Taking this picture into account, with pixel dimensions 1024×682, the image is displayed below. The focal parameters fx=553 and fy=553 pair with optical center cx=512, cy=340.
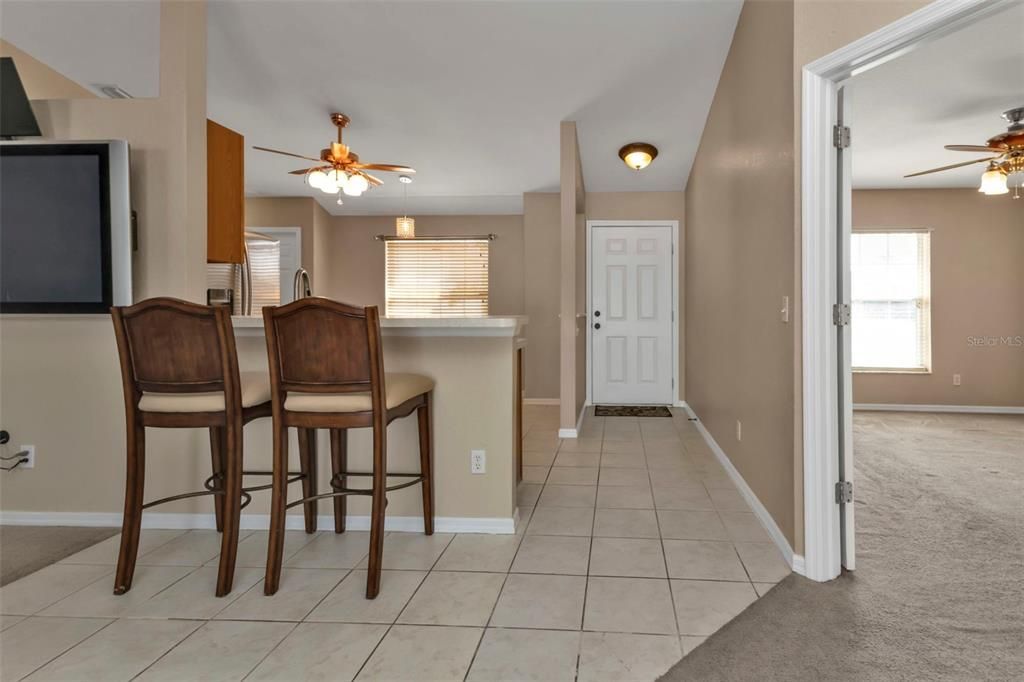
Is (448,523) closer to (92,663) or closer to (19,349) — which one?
(92,663)

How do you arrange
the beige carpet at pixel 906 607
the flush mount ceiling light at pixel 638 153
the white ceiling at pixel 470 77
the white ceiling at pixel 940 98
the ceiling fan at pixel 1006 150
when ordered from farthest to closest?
the flush mount ceiling light at pixel 638 153, the ceiling fan at pixel 1006 150, the white ceiling at pixel 940 98, the white ceiling at pixel 470 77, the beige carpet at pixel 906 607

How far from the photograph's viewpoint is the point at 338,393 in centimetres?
195

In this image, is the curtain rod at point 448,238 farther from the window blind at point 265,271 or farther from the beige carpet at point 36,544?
the beige carpet at point 36,544

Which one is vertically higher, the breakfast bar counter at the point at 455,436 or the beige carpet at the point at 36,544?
the breakfast bar counter at the point at 455,436

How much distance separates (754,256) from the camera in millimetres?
2779

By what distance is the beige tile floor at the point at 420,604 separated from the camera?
1525mm

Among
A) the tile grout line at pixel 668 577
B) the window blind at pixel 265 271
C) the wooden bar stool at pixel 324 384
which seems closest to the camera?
the tile grout line at pixel 668 577

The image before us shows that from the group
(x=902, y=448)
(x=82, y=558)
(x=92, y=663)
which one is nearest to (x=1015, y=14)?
(x=902, y=448)

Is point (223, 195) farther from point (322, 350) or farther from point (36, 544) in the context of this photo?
point (36, 544)

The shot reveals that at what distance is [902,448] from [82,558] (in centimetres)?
508

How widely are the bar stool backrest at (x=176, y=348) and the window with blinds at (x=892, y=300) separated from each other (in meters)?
6.26

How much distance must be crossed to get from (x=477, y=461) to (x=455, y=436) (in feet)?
0.50

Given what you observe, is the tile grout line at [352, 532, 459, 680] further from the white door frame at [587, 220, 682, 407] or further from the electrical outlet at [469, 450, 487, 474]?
the white door frame at [587, 220, 682, 407]

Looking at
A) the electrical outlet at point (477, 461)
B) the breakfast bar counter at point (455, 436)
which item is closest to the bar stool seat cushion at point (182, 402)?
the breakfast bar counter at point (455, 436)
